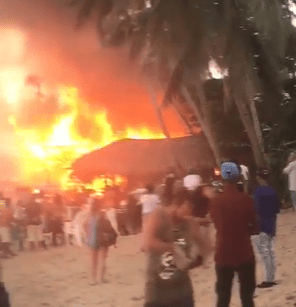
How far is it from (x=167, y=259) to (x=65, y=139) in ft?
19.5

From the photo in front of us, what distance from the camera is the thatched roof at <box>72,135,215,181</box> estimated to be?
5949 mm

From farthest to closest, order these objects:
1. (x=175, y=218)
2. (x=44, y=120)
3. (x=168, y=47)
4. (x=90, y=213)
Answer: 1. (x=44, y=120)
2. (x=168, y=47)
3. (x=90, y=213)
4. (x=175, y=218)

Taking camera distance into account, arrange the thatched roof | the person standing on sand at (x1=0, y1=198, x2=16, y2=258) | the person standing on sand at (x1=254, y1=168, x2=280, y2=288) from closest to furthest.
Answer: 1. the person standing on sand at (x1=254, y1=168, x2=280, y2=288)
2. the thatched roof
3. the person standing on sand at (x1=0, y1=198, x2=16, y2=258)

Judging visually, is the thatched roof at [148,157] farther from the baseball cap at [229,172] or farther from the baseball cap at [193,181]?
the baseball cap at [229,172]

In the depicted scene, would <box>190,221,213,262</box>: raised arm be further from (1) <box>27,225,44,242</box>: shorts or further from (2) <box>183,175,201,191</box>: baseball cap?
(1) <box>27,225,44,242</box>: shorts

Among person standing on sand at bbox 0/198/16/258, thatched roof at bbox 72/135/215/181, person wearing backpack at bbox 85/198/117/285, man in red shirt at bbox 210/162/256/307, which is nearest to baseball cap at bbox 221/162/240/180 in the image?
man in red shirt at bbox 210/162/256/307

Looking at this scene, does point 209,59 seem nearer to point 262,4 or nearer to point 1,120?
point 262,4

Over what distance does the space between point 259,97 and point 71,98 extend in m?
2.43

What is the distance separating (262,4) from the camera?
6074 millimetres

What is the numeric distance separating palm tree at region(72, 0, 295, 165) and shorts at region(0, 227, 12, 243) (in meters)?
2.48

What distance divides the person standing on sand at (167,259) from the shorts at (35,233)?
4559mm

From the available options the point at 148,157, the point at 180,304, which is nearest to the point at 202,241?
the point at 180,304

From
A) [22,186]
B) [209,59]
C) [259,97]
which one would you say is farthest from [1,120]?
[259,97]

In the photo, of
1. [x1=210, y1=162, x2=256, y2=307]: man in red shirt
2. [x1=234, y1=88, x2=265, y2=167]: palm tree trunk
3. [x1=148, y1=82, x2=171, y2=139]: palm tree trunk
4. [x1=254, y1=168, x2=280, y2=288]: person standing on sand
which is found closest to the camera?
[x1=210, y1=162, x2=256, y2=307]: man in red shirt
